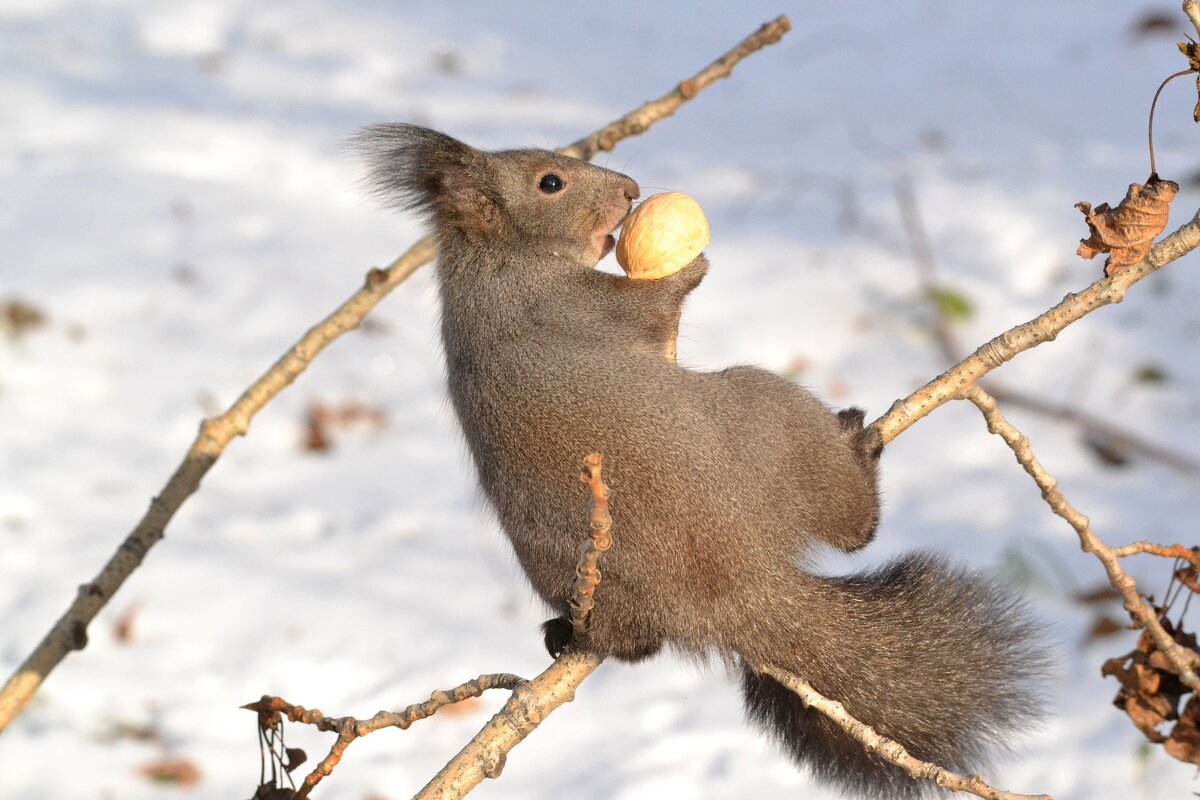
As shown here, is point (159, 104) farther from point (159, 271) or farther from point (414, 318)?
point (414, 318)

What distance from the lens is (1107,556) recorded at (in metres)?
2.13

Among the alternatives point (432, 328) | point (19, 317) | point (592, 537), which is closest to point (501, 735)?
point (592, 537)

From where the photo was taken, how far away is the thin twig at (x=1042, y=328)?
2.20 metres

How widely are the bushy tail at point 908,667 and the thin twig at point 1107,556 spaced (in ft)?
0.81

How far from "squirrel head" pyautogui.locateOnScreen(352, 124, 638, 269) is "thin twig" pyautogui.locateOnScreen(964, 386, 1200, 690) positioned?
1122 millimetres

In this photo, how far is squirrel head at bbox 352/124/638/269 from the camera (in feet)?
9.86

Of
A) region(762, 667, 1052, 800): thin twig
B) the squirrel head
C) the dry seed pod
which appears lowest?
region(762, 667, 1052, 800): thin twig

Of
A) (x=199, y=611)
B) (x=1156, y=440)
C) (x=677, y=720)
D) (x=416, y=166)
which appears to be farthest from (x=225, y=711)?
(x=1156, y=440)

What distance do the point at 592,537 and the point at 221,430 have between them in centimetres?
140

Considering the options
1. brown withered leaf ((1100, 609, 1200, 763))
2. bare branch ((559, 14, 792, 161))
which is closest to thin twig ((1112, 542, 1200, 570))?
brown withered leaf ((1100, 609, 1200, 763))

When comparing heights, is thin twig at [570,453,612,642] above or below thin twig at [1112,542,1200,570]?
above

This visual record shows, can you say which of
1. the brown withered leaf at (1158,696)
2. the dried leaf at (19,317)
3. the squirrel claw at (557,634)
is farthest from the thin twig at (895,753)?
the dried leaf at (19,317)

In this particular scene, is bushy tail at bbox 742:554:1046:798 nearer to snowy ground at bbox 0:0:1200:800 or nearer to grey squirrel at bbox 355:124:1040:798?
grey squirrel at bbox 355:124:1040:798

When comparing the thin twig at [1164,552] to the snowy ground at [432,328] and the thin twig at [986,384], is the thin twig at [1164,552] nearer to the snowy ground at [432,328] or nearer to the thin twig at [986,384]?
the snowy ground at [432,328]
